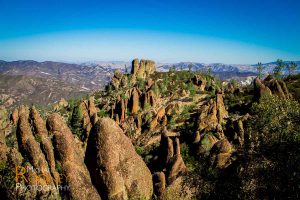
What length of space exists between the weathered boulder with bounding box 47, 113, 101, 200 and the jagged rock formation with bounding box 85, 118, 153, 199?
124 cm

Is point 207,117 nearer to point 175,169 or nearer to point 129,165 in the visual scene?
point 175,169

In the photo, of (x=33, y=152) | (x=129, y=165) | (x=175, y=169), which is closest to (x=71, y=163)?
(x=33, y=152)

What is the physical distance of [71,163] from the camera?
33500mm

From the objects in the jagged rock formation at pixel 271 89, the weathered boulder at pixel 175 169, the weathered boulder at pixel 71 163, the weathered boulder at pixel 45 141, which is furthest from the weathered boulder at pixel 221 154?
the jagged rock formation at pixel 271 89

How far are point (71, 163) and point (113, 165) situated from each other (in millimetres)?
5709

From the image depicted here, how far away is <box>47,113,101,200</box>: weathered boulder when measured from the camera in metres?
31.7

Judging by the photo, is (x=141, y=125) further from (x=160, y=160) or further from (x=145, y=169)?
(x=145, y=169)

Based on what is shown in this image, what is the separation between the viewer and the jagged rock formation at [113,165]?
1275 inches

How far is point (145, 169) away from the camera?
35.6 metres

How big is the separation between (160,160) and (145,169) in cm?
3234

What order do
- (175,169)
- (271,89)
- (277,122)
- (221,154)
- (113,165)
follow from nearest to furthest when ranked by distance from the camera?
(277,122) → (113,165) → (221,154) → (175,169) → (271,89)

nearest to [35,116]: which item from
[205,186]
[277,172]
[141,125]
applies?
[205,186]

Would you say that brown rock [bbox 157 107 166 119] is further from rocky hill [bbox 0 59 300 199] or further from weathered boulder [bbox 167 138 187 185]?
rocky hill [bbox 0 59 300 199]

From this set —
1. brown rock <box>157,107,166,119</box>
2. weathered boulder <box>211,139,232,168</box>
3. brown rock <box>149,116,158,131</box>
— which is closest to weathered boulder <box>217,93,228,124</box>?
brown rock <box>157,107,166,119</box>
